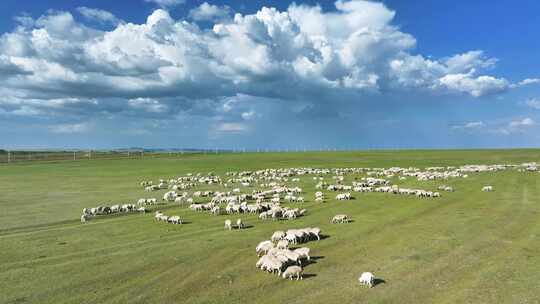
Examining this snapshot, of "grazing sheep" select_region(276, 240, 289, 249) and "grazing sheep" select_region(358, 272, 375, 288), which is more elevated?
"grazing sheep" select_region(276, 240, 289, 249)

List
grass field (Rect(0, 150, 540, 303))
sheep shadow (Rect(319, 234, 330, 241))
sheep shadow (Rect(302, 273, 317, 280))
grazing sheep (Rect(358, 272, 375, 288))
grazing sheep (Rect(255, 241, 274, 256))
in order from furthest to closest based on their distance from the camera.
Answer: sheep shadow (Rect(319, 234, 330, 241)) < grazing sheep (Rect(255, 241, 274, 256)) < sheep shadow (Rect(302, 273, 317, 280)) < grazing sheep (Rect(358, 272, 375, 288)) < grass field (Rect(0, 150, 540, 303))

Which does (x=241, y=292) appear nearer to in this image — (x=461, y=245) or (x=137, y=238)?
(x=137, y=238)

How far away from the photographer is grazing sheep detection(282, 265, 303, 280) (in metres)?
15.0

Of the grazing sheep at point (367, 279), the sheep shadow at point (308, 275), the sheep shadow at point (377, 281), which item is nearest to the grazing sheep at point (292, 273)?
the sheep shadow at point (308, 275)

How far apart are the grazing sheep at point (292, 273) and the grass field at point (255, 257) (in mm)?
268

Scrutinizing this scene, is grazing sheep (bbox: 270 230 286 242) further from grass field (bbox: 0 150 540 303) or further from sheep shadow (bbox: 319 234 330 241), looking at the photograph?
sheep shadow (bbox: 319 234 330 241)

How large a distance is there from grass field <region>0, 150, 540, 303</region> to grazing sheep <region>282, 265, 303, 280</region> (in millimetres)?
268

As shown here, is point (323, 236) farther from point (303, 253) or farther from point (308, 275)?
point (308, 275)

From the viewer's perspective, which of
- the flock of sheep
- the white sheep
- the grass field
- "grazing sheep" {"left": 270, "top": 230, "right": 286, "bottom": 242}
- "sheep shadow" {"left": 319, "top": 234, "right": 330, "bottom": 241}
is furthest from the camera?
"sheep shadow" {"left": 319, "top": 234, "right": 330, "bottom": 241}

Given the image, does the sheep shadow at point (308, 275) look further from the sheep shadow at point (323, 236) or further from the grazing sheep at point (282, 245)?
the sheep shadow at point (323, 236)

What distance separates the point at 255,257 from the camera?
17734 millimetres

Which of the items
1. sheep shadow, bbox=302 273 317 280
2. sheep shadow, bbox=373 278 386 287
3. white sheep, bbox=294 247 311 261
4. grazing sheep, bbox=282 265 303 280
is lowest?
sheep shadow, bbox=302 273 317 280

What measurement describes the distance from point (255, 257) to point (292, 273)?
312 centimetres

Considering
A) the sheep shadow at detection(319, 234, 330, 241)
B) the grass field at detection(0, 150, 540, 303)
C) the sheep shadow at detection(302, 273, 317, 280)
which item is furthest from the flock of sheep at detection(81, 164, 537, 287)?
the grass field at detection(0, 150, 540, 303)
